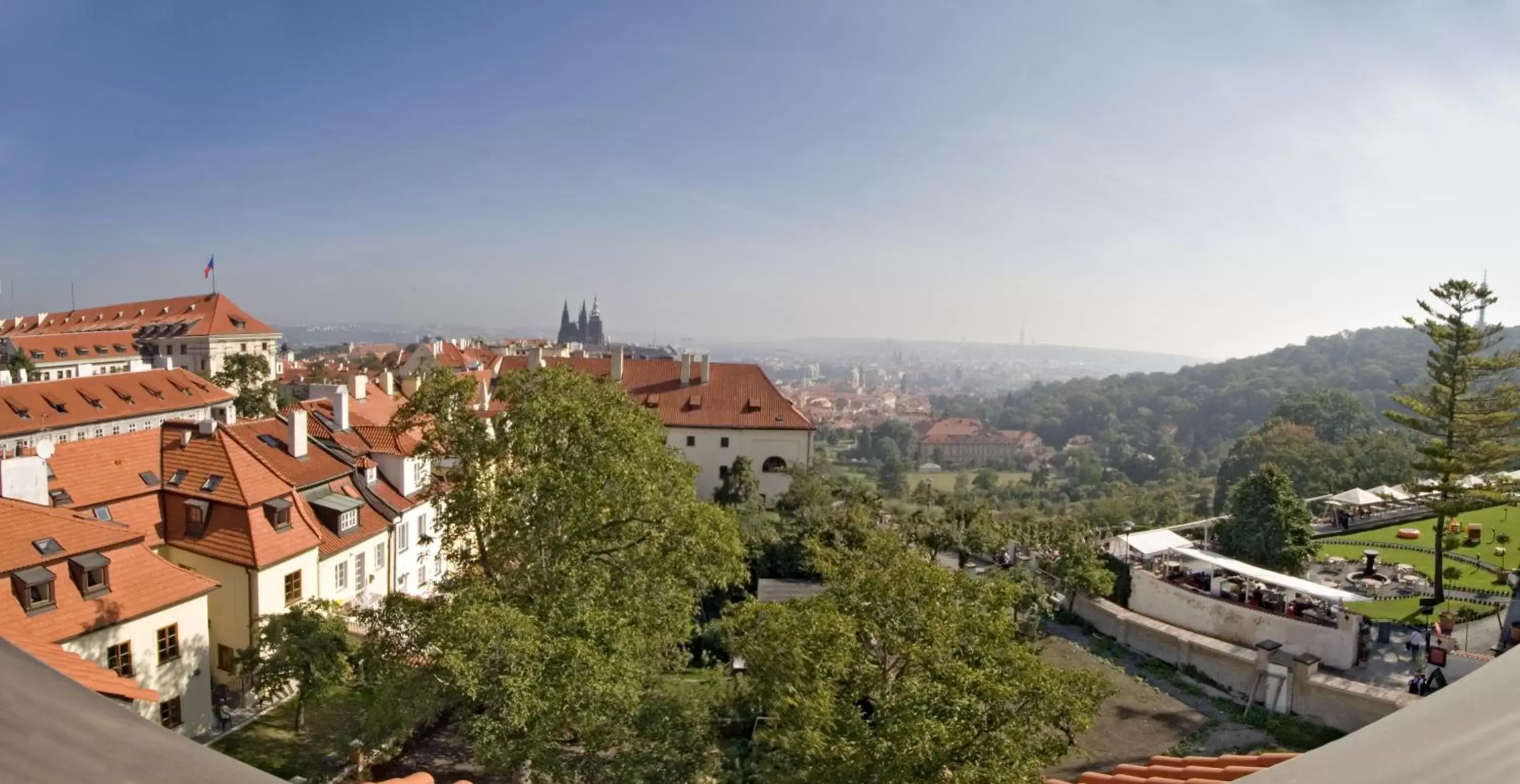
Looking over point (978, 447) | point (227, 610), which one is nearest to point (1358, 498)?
point (227, 610)

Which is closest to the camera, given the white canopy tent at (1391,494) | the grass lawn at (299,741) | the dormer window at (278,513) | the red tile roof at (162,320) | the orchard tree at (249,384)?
the grass lawn at (299,741)

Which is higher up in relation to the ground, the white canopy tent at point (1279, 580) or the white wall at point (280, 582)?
the white canopy tent at point (1279, 580)

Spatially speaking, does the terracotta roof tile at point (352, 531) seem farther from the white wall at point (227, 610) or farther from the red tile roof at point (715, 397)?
the red tile roof at point (715, 397)

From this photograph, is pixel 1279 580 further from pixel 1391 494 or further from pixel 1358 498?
pixel 1358 498

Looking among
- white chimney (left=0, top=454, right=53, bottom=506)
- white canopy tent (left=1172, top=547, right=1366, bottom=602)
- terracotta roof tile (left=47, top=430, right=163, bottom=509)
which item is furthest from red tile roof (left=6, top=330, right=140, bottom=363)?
white canopy tent (left=1172, top=547, right=1366, bottom=602)

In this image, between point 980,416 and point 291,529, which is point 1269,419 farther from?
point 980,416

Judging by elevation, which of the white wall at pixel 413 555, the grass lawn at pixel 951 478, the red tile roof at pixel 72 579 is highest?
the red tile roof at pixel 72 579

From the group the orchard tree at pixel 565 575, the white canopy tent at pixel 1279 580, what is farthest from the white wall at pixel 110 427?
the white canopy tent at pixel 1279 580
